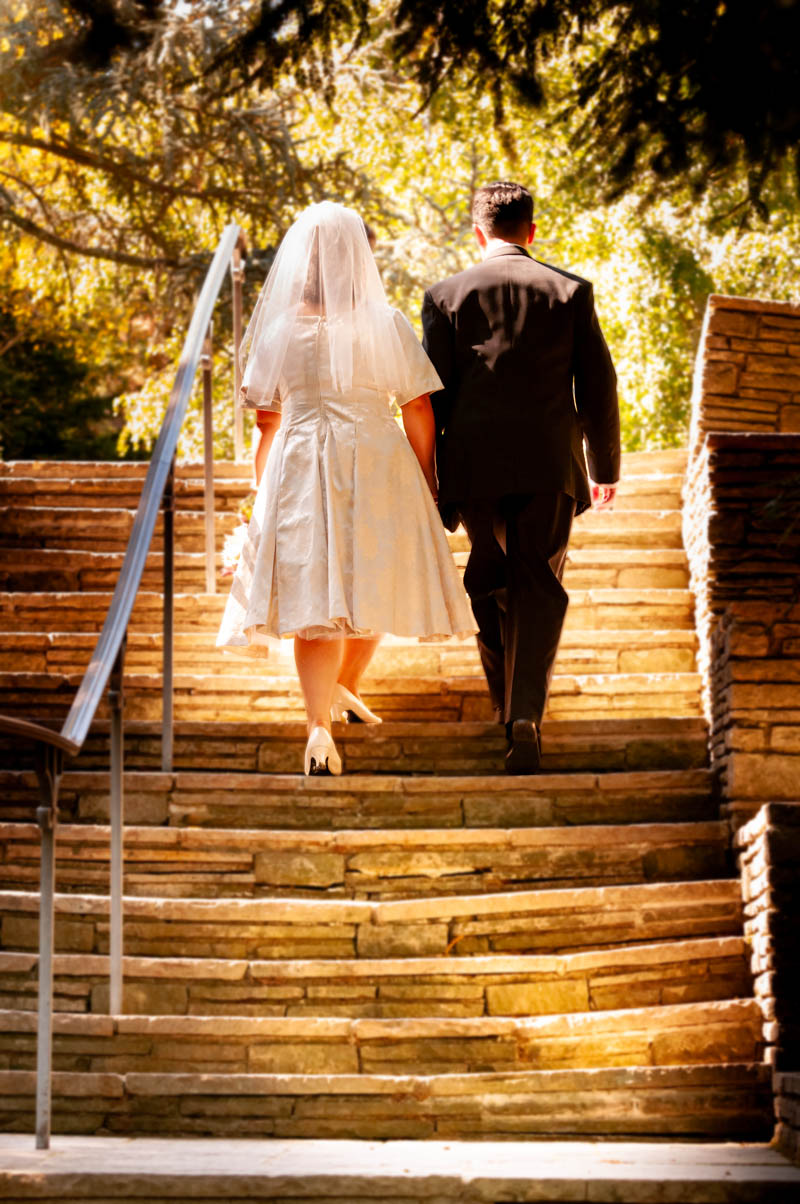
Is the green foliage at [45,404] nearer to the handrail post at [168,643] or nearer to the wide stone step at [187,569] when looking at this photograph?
the wide stone step at [187,569]

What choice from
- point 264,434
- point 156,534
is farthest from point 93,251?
point 264,434

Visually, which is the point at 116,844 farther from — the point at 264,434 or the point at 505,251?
the point at 505,251

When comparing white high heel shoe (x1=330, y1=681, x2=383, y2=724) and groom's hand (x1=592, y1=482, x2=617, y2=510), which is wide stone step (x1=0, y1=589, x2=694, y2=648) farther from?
groom's hand (x1=592, y1=482, x2=617, y2=510)

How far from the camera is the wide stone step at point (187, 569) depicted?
6941 millimetres

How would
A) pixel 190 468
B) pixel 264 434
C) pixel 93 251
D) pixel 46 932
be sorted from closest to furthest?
pixel 46 932 < pixel 264 434 < pixel 190 468 < pixel 93 251

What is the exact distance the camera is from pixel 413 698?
5.96m

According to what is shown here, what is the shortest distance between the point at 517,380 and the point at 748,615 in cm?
135

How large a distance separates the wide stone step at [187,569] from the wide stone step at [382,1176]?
11.1ft

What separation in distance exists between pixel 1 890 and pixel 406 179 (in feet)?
54.4

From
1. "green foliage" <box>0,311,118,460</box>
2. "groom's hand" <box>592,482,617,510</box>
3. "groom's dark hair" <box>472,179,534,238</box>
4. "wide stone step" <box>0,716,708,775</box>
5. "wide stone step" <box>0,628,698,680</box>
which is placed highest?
"green foliage" <box>0,311,118,460</box>

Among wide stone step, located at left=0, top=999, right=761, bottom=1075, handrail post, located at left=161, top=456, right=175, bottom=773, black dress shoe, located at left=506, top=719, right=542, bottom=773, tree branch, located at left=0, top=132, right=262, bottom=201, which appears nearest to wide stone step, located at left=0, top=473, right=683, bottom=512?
handrail post, located at left=161, top=456, right=175, bottom=773

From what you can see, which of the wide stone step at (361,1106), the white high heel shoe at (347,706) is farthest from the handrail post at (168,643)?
the wide stone step at (361,1106)

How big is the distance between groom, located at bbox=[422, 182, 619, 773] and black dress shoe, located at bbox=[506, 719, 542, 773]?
0.01 metres

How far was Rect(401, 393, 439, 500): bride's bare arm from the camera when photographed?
15.7ft
